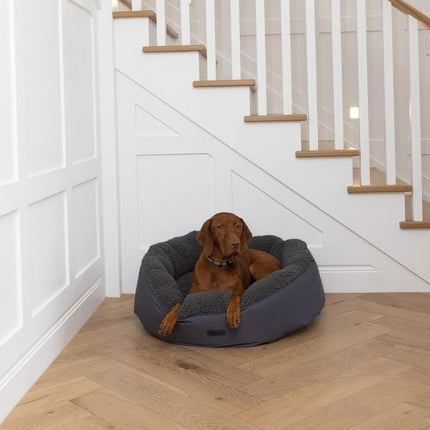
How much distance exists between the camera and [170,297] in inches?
117

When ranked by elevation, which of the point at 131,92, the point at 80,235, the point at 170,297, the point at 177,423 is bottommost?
the point at 177,423

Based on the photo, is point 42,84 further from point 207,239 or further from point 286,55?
point 286,55

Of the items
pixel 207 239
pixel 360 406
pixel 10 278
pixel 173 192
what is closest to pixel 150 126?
pixel 173 192

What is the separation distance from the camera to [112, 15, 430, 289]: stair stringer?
367 cm

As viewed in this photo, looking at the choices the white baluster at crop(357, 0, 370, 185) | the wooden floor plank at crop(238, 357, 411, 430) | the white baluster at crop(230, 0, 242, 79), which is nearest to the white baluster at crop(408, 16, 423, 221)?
the white baluster at crop(357, 0, 370, 185)

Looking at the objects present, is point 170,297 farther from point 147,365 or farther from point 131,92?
point 131,92

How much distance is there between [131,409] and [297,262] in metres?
1.13

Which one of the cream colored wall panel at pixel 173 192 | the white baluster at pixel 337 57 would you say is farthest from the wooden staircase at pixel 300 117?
the cream colored wall panel at pixel 173 192

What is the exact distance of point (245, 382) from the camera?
2.54 m

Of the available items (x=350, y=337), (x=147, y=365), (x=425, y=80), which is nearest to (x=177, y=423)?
(x=147, y=365)

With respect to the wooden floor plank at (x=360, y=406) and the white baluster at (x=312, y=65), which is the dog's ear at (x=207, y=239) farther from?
the wooden floor plank at (x=360, y=406)

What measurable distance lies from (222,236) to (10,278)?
3.32 feet

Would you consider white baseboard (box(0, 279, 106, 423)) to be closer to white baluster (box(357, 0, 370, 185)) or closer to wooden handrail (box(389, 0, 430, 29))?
white baluster (box(357, 0, 370, 185))

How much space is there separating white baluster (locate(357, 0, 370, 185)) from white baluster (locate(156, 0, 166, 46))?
94 centimetres
